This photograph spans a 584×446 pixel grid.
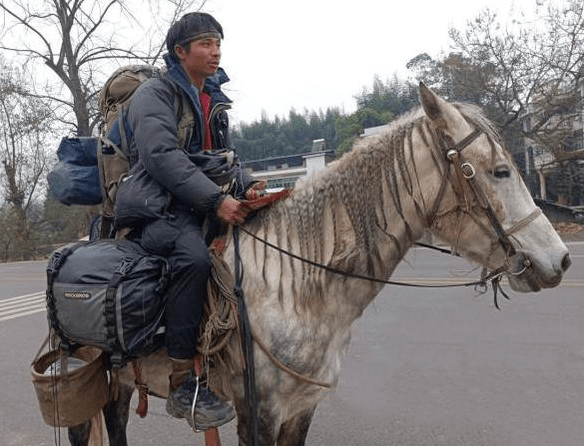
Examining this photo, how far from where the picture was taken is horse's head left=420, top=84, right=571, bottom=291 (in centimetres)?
233

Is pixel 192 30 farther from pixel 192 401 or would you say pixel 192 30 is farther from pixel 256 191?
pixel 192 401

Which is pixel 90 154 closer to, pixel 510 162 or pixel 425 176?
pixel 425 176

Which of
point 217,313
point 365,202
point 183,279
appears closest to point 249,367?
point 217,313

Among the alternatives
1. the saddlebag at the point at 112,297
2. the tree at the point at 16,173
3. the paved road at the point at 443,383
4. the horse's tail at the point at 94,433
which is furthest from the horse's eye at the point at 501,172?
the tree at the point at 16,173

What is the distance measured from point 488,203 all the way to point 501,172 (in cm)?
15

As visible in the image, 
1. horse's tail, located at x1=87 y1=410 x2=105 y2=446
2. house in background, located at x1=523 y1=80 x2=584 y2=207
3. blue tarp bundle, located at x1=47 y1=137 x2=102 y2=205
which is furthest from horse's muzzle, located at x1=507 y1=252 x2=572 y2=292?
house in background, located at x1=523 y1=80 x2=584 y2=207

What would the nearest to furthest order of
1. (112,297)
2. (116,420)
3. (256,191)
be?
(112,297)
(256,191)
(116,420)

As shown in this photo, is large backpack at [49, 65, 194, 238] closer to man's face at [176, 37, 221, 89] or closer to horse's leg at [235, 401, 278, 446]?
man's face at [176, 37, 221, 89]

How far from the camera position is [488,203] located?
2.36 m

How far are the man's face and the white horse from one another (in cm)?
78

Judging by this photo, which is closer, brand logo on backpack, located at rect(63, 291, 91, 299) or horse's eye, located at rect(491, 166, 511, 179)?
horse's eye, located at rect(491, 166, 511, 179)

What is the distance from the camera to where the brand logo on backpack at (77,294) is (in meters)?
2.50

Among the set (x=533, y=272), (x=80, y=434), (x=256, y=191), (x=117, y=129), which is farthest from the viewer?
(x=80, y=434)

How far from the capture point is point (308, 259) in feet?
8.47
